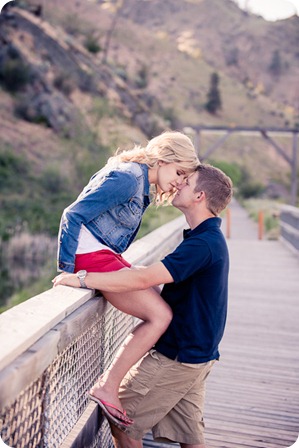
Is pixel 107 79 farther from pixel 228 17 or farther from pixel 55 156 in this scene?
pixel 228 17

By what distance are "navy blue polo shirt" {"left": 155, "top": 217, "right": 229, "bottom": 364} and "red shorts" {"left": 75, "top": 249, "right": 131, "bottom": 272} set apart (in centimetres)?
35

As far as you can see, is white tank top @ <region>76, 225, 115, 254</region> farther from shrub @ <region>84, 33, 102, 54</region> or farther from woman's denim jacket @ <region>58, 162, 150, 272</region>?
shrub @ <region>84, 33, 102, 54</region>

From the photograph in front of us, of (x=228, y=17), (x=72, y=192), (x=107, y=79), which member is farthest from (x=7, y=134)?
(x=228, y=17)

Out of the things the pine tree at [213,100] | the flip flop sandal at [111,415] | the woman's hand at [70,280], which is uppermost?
the woman's hand at [70,280]

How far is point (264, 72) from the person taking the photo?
283 ft

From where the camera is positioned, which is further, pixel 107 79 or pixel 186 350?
pixel 107 79

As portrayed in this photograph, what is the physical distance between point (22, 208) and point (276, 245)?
11.2 metres

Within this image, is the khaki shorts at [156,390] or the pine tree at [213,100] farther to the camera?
the pine tree at [213,100]

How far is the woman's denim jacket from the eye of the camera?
3072mm

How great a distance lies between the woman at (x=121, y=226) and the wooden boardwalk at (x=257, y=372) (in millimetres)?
1067

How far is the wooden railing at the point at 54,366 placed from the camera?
6.59ft

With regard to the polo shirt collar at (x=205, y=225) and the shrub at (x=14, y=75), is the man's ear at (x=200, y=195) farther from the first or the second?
the shrub at (x=14, y=75)

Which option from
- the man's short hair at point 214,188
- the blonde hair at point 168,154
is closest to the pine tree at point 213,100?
the blonde hair at point 168,154

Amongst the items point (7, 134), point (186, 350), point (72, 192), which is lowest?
point (72, 192)
